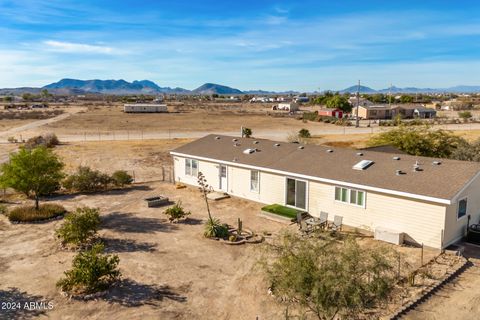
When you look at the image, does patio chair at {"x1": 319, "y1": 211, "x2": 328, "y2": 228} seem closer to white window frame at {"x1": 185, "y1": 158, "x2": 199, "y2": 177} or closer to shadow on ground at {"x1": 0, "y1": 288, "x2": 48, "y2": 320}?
white window frame at {"x1": 185, "y1": 158, "x2": 199, "y2": 177}

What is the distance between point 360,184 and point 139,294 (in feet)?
38.2

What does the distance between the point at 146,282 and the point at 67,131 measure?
2435 inches

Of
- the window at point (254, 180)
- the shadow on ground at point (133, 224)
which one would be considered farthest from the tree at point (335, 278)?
the window at point (254, 180)

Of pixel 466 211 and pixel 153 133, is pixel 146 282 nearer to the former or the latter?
pixel 466 211

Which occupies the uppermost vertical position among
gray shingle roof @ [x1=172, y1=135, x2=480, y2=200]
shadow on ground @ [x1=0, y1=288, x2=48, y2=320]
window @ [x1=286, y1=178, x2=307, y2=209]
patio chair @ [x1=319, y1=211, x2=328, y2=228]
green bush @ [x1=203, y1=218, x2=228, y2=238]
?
gray shingle roof @ [x1=172, y1=135, x2=480, y2=200]

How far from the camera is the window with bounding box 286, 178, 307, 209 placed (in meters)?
22.4

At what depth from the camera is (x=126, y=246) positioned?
18203mm

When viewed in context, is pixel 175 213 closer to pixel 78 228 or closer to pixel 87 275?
pixel 78 228

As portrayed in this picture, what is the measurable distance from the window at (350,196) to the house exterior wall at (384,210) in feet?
0.58

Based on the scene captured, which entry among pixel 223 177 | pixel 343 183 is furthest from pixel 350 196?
pixel 223 177

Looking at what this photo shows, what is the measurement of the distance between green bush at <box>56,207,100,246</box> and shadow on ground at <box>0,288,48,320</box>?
3818mm

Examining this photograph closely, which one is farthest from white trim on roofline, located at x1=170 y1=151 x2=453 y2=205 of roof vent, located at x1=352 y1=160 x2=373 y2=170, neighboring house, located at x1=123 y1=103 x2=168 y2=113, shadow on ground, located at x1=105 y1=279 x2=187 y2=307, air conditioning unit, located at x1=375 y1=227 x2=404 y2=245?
neighboring house, located at x1=123 y1=103 x2=168 y2=113

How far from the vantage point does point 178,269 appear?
51.9ft

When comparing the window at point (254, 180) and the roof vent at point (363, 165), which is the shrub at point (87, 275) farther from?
the roof vent at point (363, 165)
